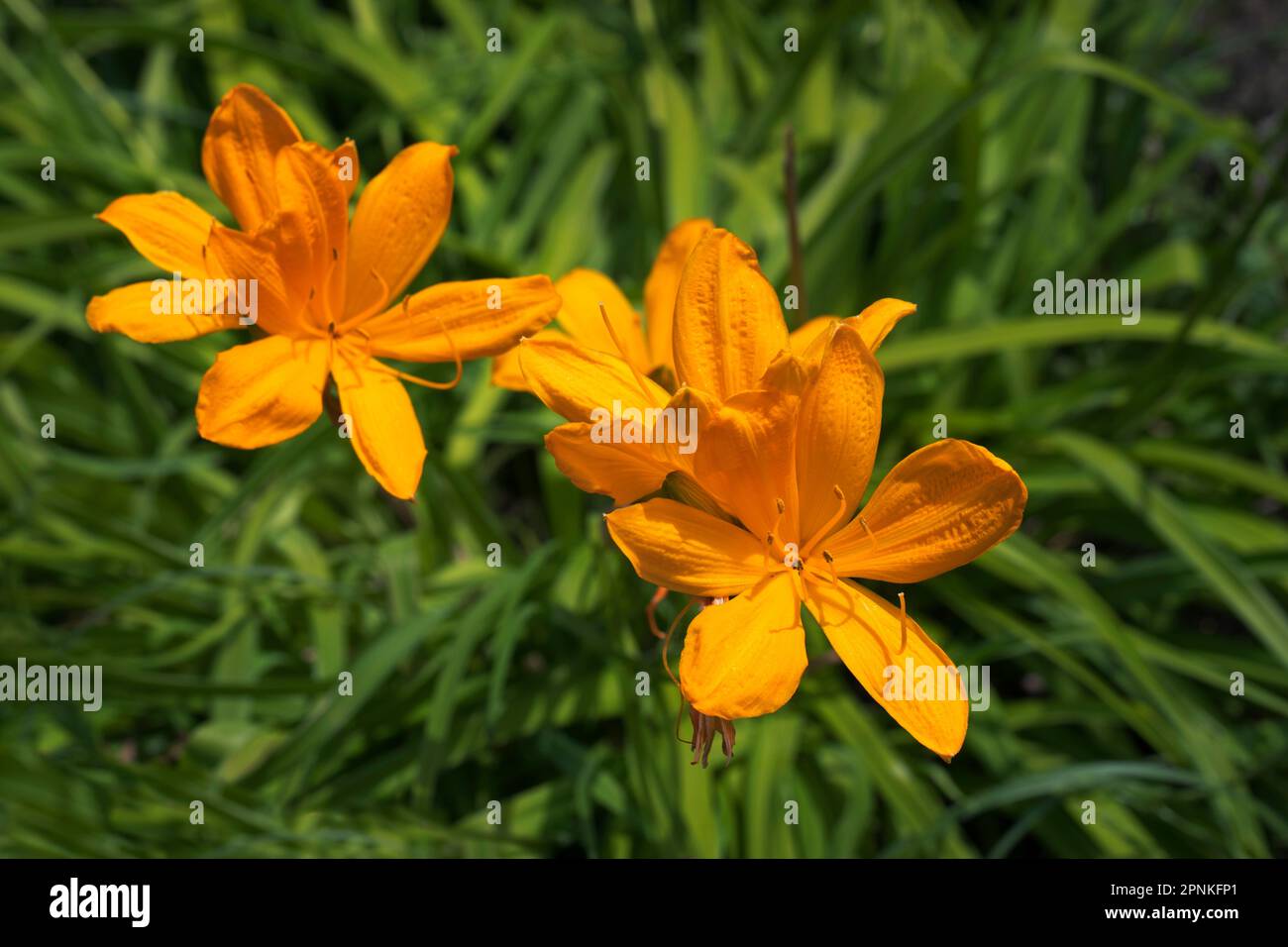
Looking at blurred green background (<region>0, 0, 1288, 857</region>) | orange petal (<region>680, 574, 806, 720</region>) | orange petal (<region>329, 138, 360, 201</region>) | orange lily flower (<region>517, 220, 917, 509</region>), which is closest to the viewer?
orange petal (<region>680, 574, 806, 720</region>)

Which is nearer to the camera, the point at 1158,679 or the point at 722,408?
the point at 722,408

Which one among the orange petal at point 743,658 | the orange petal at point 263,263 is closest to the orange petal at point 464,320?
the orange petal at point 263,263

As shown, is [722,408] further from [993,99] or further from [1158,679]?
[993,99]

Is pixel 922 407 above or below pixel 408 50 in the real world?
below

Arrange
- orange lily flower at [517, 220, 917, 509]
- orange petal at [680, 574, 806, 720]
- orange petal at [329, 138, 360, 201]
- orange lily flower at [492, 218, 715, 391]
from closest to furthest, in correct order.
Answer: orange petal at [680, 574, 806, 720]
orange lily flower at [517, 220, 917, 509]
orange petal at [329, 138, 360, 201]
orange lily flower at [492, 218, 715, 391]

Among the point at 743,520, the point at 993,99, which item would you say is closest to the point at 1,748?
the point at 743,520

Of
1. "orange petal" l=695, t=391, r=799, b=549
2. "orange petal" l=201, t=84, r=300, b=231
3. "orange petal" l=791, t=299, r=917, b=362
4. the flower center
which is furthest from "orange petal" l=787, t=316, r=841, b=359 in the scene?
"orange petal" l=201, t=84, r=300, b=231

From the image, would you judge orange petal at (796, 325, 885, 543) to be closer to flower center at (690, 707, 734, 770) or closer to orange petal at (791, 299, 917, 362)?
orange petal at (791, 299, 917, 362)
